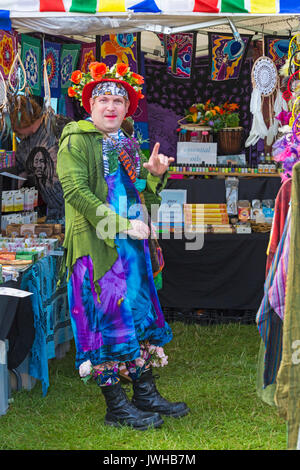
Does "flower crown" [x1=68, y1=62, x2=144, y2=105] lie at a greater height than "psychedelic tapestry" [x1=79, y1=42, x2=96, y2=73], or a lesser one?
lesser

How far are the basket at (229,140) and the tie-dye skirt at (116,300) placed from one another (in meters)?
2.84

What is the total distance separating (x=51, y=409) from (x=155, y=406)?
61 cm

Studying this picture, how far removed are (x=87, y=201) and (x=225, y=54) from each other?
2.99 m

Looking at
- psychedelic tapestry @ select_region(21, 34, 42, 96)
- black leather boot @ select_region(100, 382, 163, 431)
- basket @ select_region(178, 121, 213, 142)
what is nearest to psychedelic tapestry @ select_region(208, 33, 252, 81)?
basket @ select_region(178, 121, 213, 142)

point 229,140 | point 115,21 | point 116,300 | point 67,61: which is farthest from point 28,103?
point 229,140

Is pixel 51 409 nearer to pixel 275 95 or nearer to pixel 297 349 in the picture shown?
pixel 297 349

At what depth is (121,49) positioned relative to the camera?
5.05 meters

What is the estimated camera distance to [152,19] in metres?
3.83

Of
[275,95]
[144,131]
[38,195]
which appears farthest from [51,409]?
[275,95]

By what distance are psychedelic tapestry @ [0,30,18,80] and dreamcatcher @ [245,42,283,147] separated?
180cm

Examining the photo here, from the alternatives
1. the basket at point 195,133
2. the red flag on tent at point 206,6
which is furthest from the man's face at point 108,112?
the basket at point 195,133

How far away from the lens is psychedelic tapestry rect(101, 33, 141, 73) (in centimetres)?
497

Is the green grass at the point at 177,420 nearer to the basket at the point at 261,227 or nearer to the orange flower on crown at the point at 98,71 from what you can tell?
the basket at the point at 261,227

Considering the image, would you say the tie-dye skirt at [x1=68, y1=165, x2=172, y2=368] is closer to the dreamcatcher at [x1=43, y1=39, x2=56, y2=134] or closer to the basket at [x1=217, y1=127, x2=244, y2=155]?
the dreamcatcher at [x1=43, y1=39, x2=56, y2=134]
